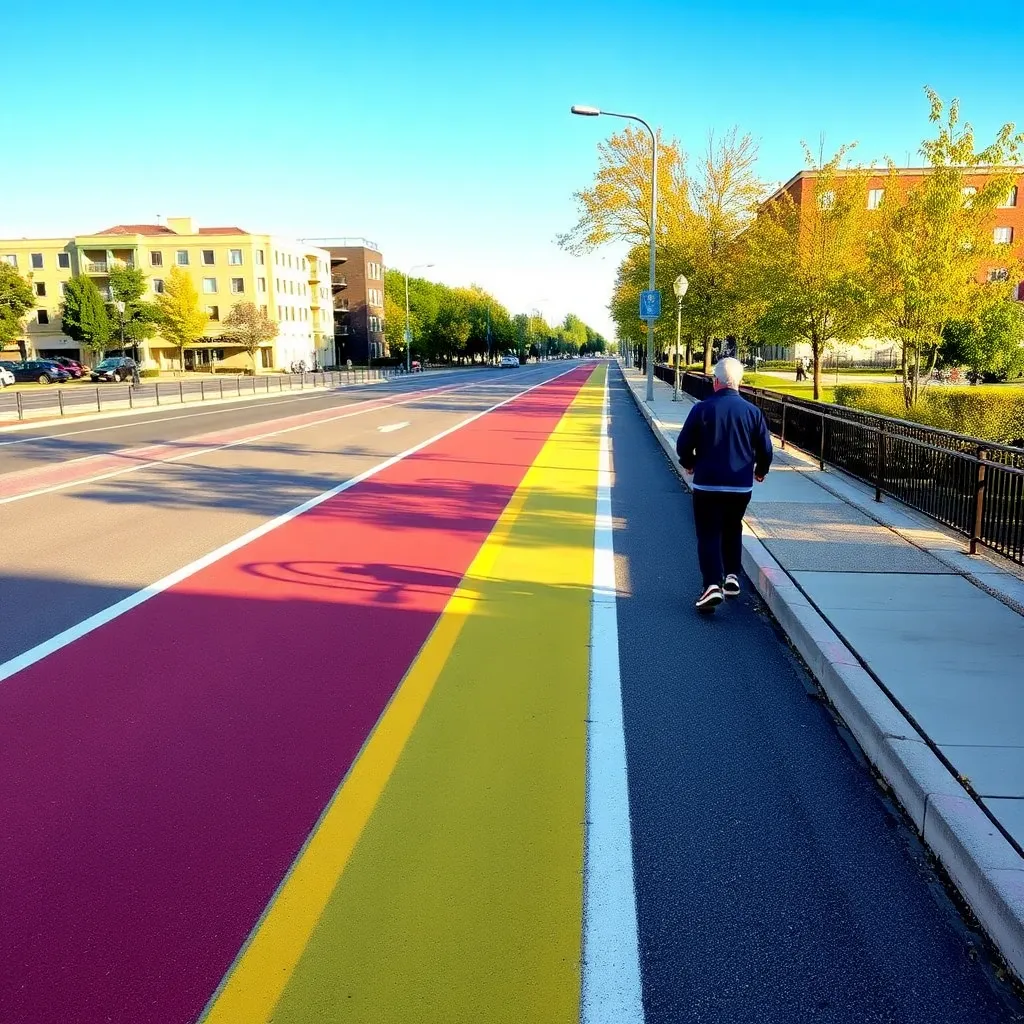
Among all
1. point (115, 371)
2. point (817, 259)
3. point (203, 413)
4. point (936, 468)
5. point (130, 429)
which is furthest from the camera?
point (115, 371)

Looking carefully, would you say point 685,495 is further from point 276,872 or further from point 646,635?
point 276,872

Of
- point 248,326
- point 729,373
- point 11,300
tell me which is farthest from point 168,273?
point 729,373

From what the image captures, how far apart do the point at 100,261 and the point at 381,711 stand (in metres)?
91.7

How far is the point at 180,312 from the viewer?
246ft

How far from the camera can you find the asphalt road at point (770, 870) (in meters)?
2.65

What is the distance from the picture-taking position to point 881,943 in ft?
9.46

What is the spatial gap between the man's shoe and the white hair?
1481 mm

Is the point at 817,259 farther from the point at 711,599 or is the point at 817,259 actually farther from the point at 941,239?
the point at 711,599

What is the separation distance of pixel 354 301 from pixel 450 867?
110 meters

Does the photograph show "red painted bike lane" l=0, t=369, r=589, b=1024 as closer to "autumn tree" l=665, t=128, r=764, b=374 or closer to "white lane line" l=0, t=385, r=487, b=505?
"white lane line" l=0, t=385, r=487, b=505

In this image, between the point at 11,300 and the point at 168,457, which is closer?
the point at 168,457

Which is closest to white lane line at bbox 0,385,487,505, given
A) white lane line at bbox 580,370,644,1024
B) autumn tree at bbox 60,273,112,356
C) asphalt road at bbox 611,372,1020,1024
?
white lane line at bbox 580,370,644,1024

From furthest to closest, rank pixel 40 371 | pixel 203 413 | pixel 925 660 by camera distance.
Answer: pixel 40 371
pixel 203 413
pixel 925 660

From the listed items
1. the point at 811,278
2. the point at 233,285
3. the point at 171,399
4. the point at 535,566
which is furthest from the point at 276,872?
the point at 233,285
